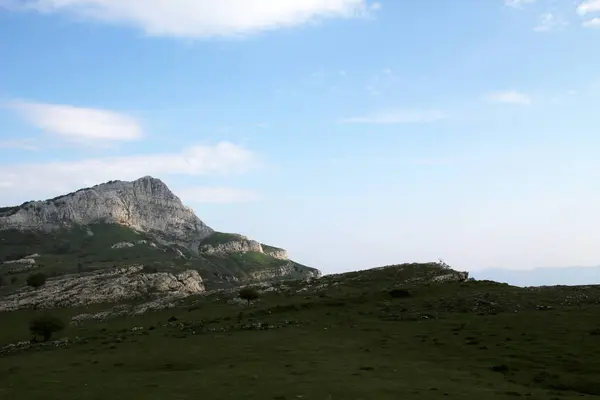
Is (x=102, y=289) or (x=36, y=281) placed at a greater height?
(x=36, y=281)

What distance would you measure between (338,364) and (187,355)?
16.8m

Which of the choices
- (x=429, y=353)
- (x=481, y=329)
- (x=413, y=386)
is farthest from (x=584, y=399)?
(x=481, y=329)

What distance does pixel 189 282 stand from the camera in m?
157

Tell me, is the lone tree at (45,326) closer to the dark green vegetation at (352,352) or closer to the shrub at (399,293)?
the dark green vegetation at (352,352)

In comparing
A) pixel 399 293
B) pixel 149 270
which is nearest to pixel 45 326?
pixel 399 293

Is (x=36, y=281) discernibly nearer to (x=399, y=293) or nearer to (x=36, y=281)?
(x=36, y=281)

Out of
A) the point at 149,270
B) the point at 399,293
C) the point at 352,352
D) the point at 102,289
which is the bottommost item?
the point at 352,352

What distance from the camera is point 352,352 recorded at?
48.8m

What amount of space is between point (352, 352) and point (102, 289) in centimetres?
10311

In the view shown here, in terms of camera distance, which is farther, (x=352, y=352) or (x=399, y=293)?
(x=399, y=293)

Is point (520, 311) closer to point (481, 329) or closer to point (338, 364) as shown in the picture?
point (481, 329)

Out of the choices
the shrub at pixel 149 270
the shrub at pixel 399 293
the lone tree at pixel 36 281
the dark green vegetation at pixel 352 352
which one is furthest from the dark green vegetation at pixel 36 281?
the shrub at pixel 399 293

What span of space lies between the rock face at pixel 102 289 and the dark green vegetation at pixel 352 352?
40131 mm

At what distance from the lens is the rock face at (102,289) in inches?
4858
